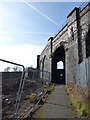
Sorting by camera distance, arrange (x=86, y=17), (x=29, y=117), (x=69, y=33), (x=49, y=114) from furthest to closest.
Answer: (x=69, y=33) → (x=86, y=17) → (x=49, y=114) → (x=29, y=117)

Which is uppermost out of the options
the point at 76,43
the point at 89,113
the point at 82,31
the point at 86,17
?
the point at 86,17

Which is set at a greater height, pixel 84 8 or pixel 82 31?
pixel 84 8

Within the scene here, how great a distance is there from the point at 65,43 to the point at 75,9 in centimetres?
454

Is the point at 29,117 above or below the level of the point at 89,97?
below

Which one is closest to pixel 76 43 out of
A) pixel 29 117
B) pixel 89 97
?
pixel 89 97

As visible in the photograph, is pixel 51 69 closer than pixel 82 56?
No

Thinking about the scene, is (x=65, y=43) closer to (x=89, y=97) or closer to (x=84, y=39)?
(x=84, y=39)

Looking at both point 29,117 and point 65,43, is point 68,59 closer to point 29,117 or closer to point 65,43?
point 65,43

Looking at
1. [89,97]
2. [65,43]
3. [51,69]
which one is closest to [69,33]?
[65,43]

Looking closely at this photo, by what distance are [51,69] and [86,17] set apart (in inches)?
451

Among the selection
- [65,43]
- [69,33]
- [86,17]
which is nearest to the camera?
[86,17]

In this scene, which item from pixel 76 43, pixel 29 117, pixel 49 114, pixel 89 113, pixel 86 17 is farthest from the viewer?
pixel 76 43

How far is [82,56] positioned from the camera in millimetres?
10844

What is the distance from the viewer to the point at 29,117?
4.68 metres
